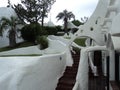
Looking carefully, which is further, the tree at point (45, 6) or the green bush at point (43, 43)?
the tree at point (45, 6)

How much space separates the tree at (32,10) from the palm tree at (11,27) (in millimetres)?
11061

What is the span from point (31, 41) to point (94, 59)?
9.65 meters

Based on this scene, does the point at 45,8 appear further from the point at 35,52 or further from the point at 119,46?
the point at 119,46

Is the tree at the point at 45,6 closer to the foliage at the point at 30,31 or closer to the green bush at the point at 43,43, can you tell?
the foliage at the point at 30,31

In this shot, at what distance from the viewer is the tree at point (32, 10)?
126 ft

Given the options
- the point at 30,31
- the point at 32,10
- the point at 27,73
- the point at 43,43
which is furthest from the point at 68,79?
the point at 32,10

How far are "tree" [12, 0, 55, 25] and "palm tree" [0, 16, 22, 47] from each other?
11061 millimetres

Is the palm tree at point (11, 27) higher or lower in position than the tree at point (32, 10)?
lower

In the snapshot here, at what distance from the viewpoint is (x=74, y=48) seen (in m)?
23.7

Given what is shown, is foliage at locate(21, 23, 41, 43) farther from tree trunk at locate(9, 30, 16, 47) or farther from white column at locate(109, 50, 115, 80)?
white column at locate(109, 50, 115, 80)

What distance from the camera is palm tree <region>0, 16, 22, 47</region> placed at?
2620 centimetres

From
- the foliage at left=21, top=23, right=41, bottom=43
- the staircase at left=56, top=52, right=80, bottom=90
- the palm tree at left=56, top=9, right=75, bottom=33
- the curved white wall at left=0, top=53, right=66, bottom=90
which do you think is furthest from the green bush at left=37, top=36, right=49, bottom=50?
the palm tree at left=56, top=9, right=75, bottom=33

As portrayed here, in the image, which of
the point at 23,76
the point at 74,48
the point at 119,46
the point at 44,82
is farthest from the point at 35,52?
the point at 119,46

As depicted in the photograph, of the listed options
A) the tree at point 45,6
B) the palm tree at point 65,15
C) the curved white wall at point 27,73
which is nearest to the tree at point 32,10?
the tree at point 45,6
